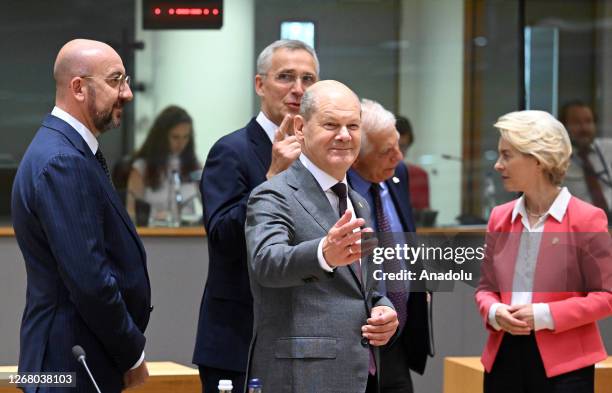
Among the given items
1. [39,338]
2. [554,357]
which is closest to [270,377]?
[39,338]

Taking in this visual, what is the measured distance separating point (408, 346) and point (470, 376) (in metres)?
0.90

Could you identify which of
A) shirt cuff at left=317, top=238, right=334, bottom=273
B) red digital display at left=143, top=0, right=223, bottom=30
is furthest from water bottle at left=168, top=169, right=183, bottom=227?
shirt cuff at left=317, top=238, right=334, bottom=273

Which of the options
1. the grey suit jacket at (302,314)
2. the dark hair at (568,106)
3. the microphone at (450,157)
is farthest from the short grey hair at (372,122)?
the dark hair at (568,106)

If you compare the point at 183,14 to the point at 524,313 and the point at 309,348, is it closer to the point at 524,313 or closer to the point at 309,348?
the point at 524,313

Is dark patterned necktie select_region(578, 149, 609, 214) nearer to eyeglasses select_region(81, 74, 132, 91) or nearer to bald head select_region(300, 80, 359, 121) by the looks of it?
bald head select_region(300, 80, 359, 121)

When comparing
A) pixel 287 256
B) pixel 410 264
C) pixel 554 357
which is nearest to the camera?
pixel 287 256

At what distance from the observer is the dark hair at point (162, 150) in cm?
636

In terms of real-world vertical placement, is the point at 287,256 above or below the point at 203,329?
above

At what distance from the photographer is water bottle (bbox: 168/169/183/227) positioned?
6.07 meters

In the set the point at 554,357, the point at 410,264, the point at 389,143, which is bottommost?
the point at 554,357

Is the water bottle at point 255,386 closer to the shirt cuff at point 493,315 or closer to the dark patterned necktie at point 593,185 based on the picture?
the shirt cuff at point 493,315

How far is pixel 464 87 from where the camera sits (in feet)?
23.7

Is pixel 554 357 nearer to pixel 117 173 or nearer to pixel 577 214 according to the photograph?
Answer: pixel 577 214

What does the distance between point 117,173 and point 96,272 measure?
3548 mm
